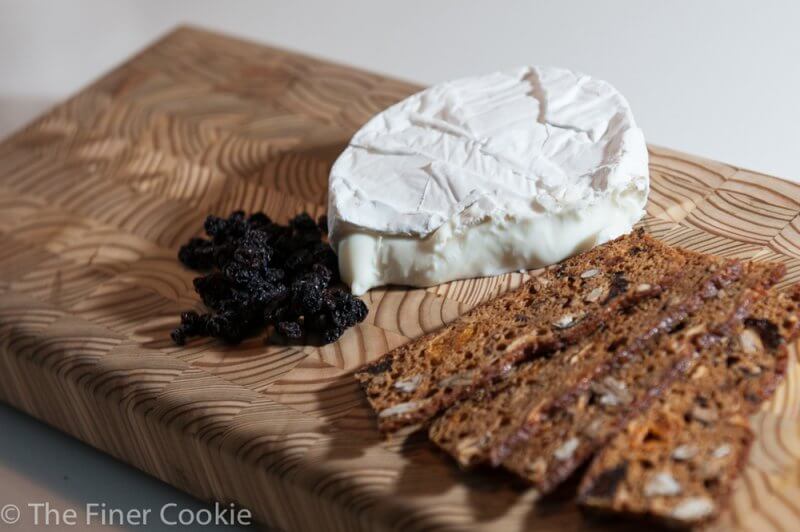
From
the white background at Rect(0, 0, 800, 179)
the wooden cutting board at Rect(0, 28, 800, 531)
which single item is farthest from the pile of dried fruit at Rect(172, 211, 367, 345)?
the white background at Rect(0, 0, 800, 179)

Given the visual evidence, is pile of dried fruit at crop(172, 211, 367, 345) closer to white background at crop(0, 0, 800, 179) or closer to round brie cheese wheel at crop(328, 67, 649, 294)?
round brie cheese wheel at crop(328, 67, 649, 294)

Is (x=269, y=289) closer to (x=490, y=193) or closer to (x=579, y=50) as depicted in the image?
(x=490, y=193)

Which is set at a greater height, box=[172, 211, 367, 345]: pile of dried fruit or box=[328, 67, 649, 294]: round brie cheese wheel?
box=[328, 67, 649, 294]: round brie cheese wheel

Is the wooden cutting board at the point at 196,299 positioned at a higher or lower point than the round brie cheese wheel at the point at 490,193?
lower

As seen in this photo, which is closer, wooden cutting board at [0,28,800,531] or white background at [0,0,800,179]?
wooden cutting board at [0,28,800,531]

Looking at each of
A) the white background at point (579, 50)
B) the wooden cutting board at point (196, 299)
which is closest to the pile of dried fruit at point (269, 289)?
the wooden cutting board at point (196, 299)

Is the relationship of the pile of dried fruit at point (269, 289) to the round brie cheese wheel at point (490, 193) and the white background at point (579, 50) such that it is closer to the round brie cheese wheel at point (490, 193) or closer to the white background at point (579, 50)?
the round brie cheese wheel at point (490, 193)
